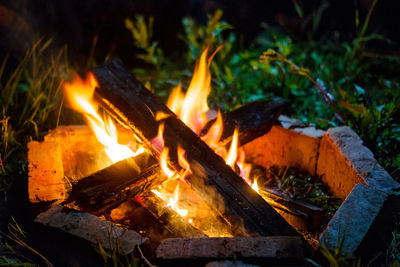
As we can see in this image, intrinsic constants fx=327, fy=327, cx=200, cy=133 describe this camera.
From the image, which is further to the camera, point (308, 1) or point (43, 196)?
point (308, 1)

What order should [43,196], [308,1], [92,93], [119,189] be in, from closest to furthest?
[119,189]
[43,196]
[92,93]
[308,1]

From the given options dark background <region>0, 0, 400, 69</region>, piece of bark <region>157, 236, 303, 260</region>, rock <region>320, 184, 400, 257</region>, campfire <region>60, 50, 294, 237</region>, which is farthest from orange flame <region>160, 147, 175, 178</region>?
dark background <region>0, 0, 400, 69</region>

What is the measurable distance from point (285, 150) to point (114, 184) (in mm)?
1547

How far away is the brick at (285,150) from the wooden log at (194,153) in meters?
0.95

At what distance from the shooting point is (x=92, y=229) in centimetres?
178

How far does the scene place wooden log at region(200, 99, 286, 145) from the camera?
2556 mm

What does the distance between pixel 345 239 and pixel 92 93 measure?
2021 mm

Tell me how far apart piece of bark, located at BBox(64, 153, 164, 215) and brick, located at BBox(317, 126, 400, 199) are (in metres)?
1.29

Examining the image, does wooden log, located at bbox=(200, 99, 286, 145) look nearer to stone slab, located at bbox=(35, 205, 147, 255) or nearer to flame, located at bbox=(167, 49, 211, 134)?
flame, located at bbox=(167, 49, 211, 134)

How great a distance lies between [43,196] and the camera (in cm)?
216

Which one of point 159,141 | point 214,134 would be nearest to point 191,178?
point 159,141

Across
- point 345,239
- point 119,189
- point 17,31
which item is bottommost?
point 345,239

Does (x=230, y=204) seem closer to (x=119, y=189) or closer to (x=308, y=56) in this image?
(x=119, y=189)

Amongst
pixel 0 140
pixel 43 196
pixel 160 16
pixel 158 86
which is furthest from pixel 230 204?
pixel 160 16
